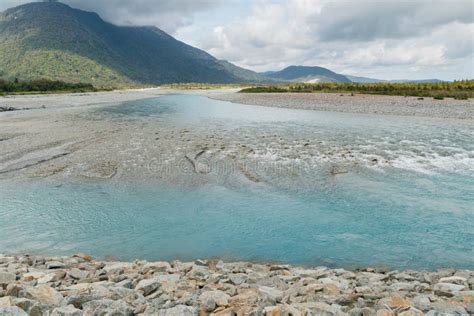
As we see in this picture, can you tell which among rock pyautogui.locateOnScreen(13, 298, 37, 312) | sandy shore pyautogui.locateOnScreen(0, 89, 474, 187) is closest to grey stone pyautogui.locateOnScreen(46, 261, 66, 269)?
rock pyautogui.locateOnScreen(13, 298, 37, 312)

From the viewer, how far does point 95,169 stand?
19391mm

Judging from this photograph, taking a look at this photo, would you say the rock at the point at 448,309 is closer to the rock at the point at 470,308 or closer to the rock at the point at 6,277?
the rock at the point at 470,308

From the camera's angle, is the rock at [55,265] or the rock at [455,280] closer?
the rock at [455,280]

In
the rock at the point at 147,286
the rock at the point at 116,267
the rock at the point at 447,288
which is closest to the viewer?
the rock at the point at 447,288

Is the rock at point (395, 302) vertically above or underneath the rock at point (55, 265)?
above

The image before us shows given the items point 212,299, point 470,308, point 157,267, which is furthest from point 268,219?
point 470,308

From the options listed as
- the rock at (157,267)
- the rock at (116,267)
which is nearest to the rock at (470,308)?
the rock at (157,267)

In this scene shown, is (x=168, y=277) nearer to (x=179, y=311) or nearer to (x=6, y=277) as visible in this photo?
(x=179, y=311)

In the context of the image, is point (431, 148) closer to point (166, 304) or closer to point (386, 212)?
point (386, 212)

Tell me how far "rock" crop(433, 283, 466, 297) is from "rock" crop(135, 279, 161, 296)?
5.57 metres

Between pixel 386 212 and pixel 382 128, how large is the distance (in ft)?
73.6

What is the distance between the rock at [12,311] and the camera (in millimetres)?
5789

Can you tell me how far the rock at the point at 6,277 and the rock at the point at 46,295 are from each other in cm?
102

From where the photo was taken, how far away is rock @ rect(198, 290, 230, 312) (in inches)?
248
